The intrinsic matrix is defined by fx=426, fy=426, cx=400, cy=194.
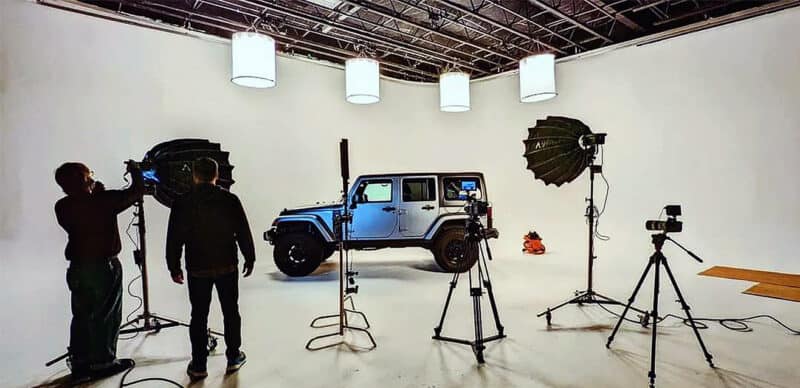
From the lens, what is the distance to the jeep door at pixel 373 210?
18.6 feet

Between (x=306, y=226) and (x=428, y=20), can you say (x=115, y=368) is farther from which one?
(x=428, y=20)

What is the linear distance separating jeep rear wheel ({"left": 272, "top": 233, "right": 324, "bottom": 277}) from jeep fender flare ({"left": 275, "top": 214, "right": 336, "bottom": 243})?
0.08 metres

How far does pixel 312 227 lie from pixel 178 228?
119 inches

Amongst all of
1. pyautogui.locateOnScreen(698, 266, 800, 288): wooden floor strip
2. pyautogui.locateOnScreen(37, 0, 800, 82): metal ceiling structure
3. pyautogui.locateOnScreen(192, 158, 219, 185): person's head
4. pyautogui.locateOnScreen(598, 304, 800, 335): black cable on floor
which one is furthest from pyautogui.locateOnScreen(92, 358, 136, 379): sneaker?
pyautogui.locateOnScreen(698, 266, 800, 288): wooden floor strip

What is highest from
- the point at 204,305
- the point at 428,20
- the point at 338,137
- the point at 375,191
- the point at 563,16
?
the point at 428,20

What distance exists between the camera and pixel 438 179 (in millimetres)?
5828

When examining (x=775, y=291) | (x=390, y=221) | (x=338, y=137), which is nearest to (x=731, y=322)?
(x=775, y=291)

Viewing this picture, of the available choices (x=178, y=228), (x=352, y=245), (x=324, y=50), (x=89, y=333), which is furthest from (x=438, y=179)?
(x=89, y=333)

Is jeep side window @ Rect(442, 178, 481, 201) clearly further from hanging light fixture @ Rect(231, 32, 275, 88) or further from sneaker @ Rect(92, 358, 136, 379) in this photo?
sneaker @ Rect(92, 358, 136, 379)

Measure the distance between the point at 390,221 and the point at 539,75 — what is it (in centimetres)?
263

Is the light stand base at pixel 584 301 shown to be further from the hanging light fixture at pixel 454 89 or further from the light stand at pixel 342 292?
the hanging light fixture at pixel 454 89

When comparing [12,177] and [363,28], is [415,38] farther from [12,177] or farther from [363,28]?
[12,177]

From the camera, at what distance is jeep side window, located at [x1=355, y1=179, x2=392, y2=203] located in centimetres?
574

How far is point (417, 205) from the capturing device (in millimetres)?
5766
